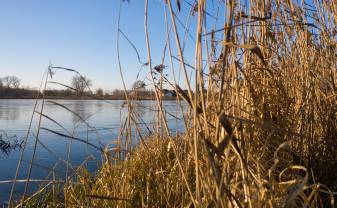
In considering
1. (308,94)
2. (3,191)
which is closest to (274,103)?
(308,94)

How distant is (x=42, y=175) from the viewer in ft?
7.89

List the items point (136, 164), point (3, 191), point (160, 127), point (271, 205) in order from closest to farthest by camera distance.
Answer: point (271, 205) → point (136, 164) → point (160, 127) → point (3, 191)

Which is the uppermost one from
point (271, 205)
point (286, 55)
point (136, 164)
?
point (286, 55)

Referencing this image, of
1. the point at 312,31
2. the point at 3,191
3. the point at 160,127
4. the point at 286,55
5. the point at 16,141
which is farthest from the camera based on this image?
the point at 16,141

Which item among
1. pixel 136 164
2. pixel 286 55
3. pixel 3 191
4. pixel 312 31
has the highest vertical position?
pixel 312 31

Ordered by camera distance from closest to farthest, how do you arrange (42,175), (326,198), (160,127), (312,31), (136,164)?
(326,198), (312,31), (136,164), (160,127), (42,175)

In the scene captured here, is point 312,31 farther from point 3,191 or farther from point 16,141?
point 16,141

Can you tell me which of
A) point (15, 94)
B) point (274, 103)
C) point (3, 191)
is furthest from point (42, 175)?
point (15, 94)

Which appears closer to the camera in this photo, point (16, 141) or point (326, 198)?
point (326, 198)

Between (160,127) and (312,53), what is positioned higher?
(312,53)

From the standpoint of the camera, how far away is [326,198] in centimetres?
107

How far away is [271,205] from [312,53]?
35.5 inches

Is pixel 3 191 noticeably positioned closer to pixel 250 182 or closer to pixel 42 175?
pixel 42 175

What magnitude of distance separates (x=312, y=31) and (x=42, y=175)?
1909 mm
